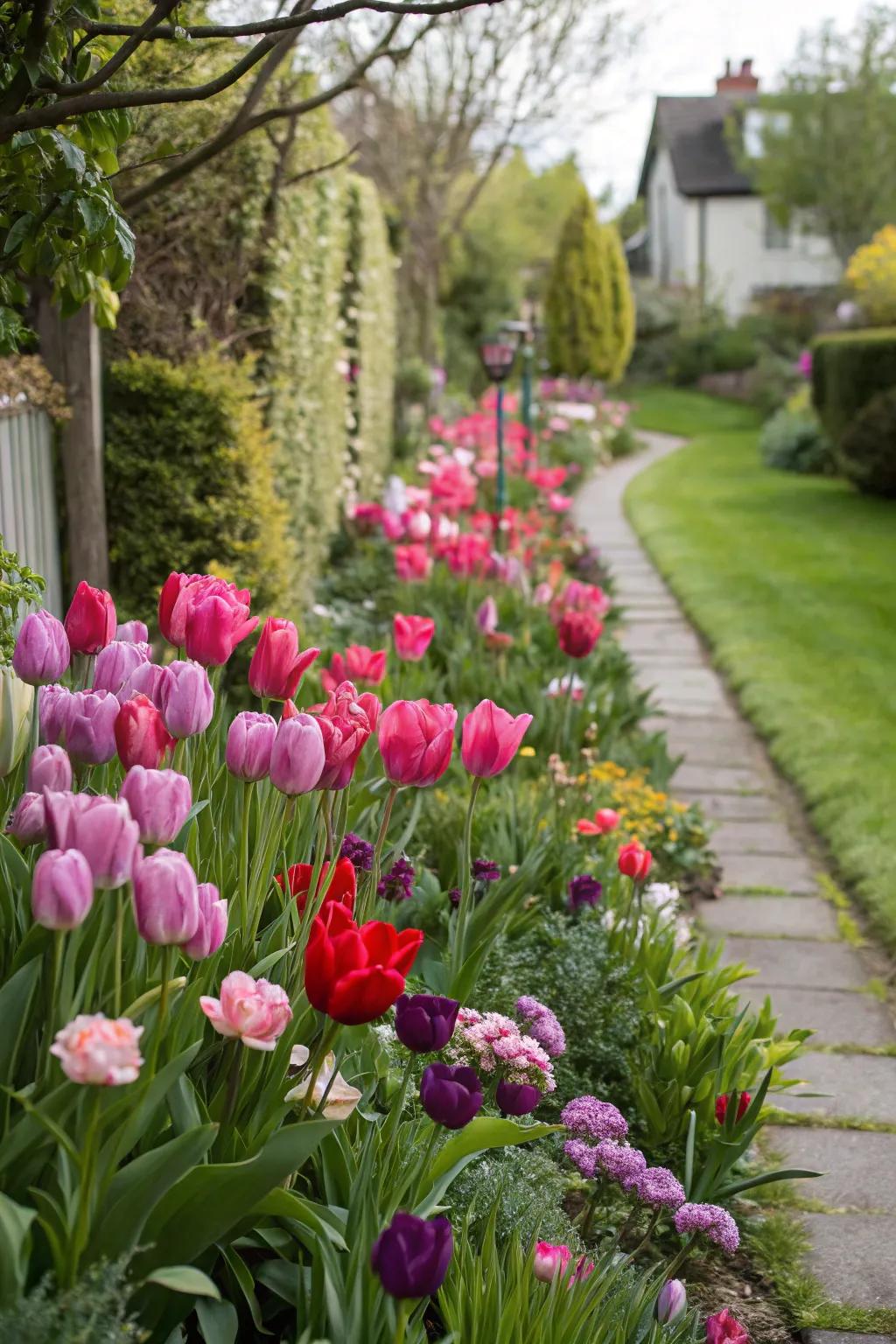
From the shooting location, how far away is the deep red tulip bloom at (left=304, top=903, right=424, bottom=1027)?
1459 millimetres

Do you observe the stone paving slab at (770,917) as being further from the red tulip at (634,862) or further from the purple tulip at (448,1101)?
the purple tulip at (448,1101)

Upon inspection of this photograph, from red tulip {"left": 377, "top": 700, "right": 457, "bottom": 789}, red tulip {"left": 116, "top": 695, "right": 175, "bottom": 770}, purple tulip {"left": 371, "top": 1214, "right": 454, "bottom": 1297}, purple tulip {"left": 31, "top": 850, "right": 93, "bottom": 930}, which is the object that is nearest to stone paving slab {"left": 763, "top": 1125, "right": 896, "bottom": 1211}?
red tulip {"left": 377, "top": 700, "right": 457, "bottom": 789}

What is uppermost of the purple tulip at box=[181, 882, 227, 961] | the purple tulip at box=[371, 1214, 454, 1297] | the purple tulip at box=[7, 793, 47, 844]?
the purple tulip at box=[7, 793, 47, 844]

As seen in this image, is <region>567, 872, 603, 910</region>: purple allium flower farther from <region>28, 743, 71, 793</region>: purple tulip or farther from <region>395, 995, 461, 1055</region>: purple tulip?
<region>28, 743, 71, 793</region>: purple tulip

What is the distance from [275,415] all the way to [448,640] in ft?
4.56

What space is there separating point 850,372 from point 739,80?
1176 inches

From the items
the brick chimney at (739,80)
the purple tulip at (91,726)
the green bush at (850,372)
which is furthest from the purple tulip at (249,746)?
the brick chimney at (739,80)

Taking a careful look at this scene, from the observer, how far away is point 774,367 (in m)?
26.0

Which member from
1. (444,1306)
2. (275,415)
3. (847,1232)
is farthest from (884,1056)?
(275,415)

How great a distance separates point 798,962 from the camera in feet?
13.0

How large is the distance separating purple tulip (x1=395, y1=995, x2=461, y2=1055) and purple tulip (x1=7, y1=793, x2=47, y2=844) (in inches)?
19.3

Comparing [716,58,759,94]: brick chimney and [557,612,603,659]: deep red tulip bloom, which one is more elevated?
[716,58,759,94]: brick chimney

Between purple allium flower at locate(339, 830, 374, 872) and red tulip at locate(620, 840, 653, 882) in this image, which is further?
red tulip at locate(620, 840, 653, 882)

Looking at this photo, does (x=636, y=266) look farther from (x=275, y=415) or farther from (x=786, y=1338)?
(x=786, y=1338)
